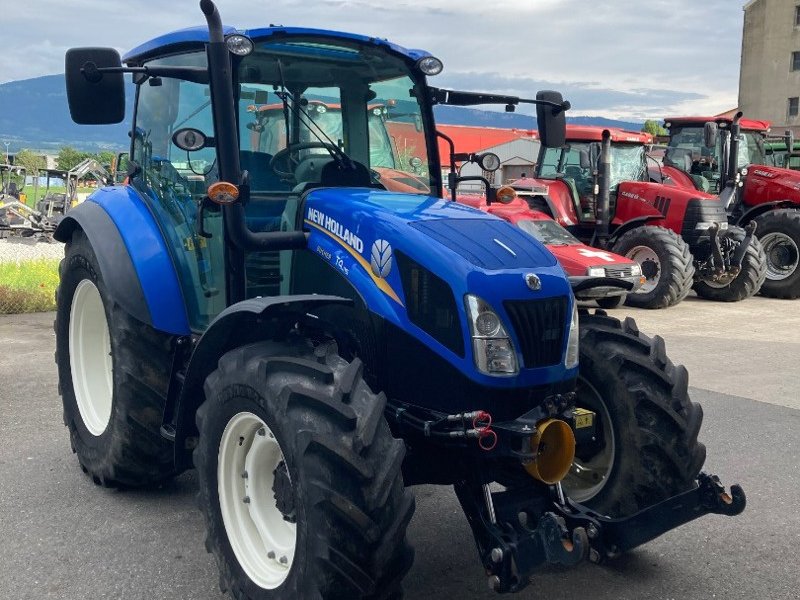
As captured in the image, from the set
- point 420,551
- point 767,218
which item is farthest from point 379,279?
point 767,218

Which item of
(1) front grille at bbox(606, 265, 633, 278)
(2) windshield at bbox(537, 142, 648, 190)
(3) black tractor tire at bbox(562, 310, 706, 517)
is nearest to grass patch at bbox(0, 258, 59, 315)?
(1) front grille at bbox(606, 265, 633, 278)

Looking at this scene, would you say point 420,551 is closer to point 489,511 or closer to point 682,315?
point 489,511

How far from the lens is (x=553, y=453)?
324 cm

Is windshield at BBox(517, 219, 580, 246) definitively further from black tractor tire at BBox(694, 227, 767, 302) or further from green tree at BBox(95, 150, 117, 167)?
green tree at BBox(95, 150, 117, 167)

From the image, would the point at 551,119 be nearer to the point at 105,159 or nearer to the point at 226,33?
the point at 226,33

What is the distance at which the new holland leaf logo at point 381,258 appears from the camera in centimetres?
326

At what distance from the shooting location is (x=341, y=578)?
2.73 meters

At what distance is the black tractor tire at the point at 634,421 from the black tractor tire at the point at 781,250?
35.8 feet

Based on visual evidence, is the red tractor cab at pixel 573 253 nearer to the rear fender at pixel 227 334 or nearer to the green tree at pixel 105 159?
the rear fender at pixel 227 334

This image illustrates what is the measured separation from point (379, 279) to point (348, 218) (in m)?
0.33

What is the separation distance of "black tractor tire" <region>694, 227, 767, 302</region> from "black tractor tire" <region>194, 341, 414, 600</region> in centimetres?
1103

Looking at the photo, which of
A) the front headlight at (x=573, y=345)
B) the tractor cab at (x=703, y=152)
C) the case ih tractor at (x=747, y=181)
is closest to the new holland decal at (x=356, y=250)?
the front headlight at (x=573, y=345)

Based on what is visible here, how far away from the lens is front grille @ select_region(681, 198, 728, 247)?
1262 centimetres

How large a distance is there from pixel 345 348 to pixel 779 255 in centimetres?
1212
